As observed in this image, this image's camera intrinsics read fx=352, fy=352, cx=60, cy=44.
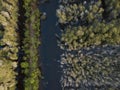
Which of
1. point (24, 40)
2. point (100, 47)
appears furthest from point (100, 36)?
point (24, 40)

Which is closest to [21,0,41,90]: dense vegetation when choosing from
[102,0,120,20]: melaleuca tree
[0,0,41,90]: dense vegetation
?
[0,0,41,90]: dense vegetation

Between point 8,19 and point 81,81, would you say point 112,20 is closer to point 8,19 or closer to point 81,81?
point 81,81

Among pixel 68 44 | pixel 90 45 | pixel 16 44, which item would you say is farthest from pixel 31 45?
pixel 90 45

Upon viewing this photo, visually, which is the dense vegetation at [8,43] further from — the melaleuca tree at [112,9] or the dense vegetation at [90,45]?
the melaleuca tree at [112,9]

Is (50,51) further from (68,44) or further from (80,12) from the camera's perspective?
(80,12)

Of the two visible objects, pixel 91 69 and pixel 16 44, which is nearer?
pixel 91 69

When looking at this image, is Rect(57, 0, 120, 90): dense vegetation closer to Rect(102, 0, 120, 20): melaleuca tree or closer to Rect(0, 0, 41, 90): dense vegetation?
Rect(102, 0, 120, 20): melaleuca tree
